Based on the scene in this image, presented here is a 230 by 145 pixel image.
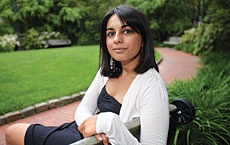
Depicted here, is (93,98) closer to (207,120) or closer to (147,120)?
(147,120)

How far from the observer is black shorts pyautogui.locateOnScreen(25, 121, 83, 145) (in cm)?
151

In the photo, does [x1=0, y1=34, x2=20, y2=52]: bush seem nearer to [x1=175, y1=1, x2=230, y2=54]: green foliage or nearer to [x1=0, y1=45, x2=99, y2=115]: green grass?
[x1=0, y1=45, x2=99, y2=115]: green grass

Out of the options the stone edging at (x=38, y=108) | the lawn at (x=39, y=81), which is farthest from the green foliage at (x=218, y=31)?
the stone edging at (x=38, y=108)

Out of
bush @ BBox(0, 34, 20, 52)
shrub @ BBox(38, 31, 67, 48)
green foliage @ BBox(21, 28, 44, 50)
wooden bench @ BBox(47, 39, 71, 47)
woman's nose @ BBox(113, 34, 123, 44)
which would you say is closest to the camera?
woman's nose @ BBox(113, 34, 123, 44)

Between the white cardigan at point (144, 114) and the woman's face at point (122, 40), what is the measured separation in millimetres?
154

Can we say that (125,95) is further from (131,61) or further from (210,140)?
(210,140)

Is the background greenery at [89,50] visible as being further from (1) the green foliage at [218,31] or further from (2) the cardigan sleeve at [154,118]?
(2) the cardigan sleeve at [154,118]

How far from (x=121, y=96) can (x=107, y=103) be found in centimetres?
12

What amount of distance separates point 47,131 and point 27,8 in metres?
13.8

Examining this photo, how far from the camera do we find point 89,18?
1652 cm

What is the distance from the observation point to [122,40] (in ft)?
4.48

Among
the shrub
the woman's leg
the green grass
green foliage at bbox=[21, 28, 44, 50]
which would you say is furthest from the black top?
the shrub

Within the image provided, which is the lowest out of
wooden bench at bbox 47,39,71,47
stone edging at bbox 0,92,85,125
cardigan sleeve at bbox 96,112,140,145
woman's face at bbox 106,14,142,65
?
stone edging at bbox 0,92,85,125

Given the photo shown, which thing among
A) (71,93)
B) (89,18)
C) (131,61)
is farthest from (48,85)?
(89,18)
